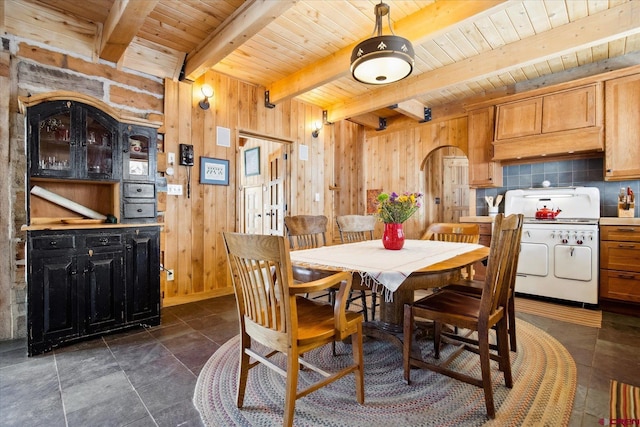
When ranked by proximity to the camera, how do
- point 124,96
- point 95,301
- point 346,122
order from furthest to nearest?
point 346,122 < point 124,96 < point 95,301

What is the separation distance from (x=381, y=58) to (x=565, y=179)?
135 inches

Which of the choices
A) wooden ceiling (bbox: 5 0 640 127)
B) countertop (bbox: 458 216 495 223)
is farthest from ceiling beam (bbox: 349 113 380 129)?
countertop (bbox: 458 216 495 223)

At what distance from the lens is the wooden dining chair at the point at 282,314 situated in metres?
1.26

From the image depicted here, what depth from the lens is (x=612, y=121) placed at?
3.20 meters

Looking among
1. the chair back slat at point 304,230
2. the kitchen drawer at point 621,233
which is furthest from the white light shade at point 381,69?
the kitchen drawer at point 621,233

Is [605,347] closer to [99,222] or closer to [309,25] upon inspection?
[309,25]

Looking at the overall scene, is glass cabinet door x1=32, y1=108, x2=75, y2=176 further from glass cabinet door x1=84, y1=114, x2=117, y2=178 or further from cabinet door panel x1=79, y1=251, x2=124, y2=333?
cabinet door panel x1=79, y1=251, x2=124, y2=333

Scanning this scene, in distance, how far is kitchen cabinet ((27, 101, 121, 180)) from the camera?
89.7 inches

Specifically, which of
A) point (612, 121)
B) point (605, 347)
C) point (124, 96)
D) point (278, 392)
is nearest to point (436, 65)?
point (612, 121)

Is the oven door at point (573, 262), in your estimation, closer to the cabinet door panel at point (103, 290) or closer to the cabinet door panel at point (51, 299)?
the cabinet door panel at point (103, 290)

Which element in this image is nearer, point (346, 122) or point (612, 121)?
point (612, 121)

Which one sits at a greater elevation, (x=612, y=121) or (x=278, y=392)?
(x=612, y=121)

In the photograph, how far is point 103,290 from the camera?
2443 millimetres

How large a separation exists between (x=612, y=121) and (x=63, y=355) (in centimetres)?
539
